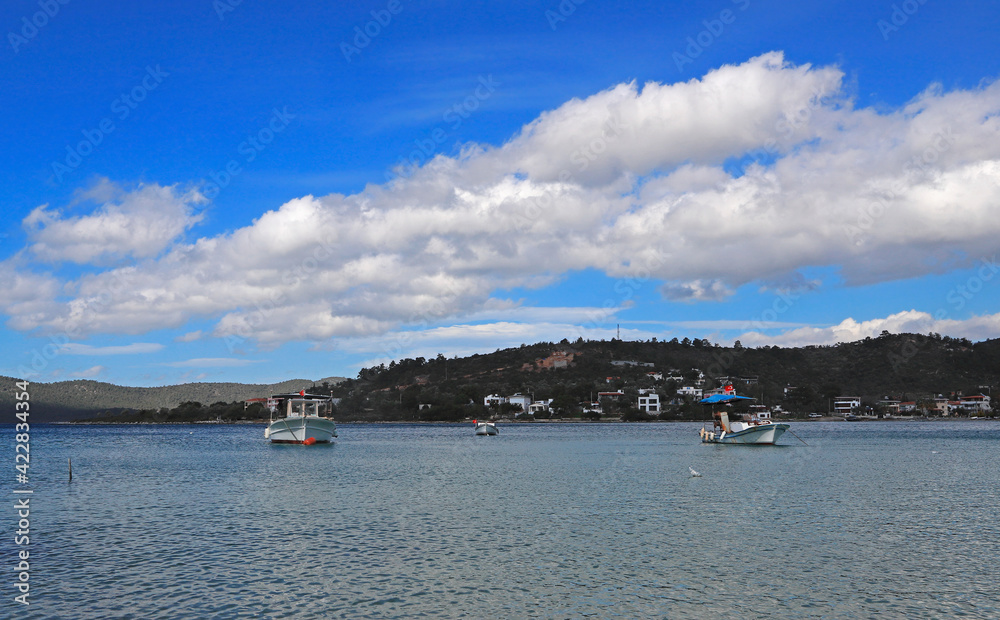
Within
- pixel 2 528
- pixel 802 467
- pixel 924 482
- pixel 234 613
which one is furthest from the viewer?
pixel 802 467

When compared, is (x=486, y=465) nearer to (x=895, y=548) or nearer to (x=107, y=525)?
(x=107, y=525)

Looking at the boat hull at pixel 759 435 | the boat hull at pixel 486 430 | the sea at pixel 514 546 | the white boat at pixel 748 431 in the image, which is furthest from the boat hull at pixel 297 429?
the boat hull at pixel 759 435

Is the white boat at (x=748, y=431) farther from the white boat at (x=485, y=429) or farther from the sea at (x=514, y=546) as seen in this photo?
the white boat at (x=485, y=429)

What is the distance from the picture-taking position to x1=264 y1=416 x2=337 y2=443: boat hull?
314 ft

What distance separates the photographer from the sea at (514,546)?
1905cm

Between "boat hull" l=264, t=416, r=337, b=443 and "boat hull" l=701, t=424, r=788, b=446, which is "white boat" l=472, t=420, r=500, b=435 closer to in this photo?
"boat hull" l=264, t=416, r=337, b=443

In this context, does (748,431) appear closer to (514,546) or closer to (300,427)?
(300,427)

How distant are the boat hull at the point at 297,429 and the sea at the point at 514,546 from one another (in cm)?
4387

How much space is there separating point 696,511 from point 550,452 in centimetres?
4671

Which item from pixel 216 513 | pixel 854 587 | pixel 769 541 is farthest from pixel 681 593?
pixel 216 513

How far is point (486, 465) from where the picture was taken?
62781mm

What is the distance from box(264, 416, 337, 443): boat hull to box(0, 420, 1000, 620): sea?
4387 centimetres

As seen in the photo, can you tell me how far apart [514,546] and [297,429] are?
7525 centimetres

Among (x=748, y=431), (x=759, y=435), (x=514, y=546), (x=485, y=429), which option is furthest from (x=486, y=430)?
(x=514, y=546)
